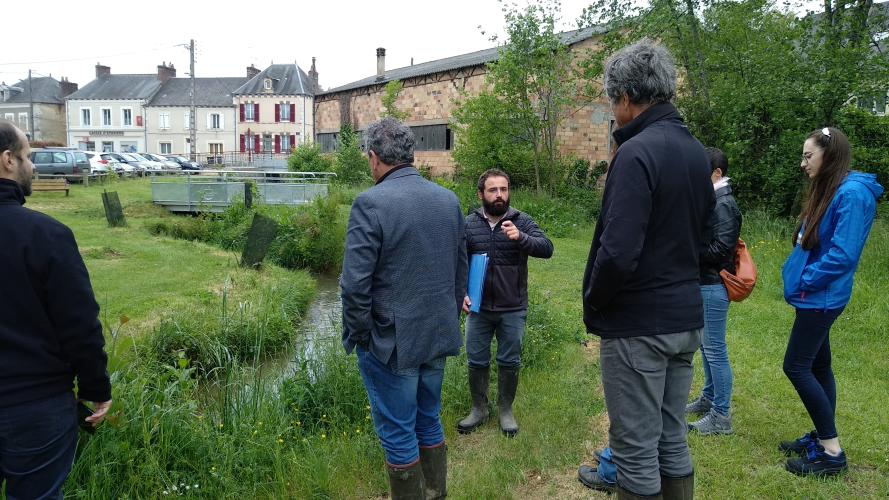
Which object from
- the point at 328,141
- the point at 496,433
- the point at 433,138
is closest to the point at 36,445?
the point at 496,433

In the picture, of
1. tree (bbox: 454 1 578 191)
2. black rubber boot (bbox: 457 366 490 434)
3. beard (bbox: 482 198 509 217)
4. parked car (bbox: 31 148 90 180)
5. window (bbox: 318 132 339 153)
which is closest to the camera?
beard (bbox: 482 198 509 217)

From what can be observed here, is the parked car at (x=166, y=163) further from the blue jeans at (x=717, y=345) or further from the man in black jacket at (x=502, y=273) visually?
the blue jeans at (x=717, y=345)

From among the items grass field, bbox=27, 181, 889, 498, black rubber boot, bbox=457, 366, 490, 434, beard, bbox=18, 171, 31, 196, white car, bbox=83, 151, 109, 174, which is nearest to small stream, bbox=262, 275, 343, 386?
grass field, bbox=27, 181, 889, 498

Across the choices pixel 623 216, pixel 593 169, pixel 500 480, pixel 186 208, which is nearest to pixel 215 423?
pixel 500 480

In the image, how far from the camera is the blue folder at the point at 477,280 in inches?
168

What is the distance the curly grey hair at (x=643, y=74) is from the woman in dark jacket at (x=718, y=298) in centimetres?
110

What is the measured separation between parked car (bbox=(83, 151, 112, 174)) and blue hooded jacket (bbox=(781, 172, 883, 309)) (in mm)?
29749

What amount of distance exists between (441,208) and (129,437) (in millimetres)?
2464

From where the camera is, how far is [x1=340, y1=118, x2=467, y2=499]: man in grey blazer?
9.66ft

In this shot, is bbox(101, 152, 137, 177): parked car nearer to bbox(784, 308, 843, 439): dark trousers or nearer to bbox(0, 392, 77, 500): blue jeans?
bbox(0, 392, 77, 500): blue jeans

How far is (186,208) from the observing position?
752 inches

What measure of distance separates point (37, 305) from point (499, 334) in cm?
293

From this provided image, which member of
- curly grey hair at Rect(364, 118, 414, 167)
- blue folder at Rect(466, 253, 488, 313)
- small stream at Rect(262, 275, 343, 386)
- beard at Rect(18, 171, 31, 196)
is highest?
curly grey hair at Rect(364, 118, 414, 167)

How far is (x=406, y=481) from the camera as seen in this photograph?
124 inches
